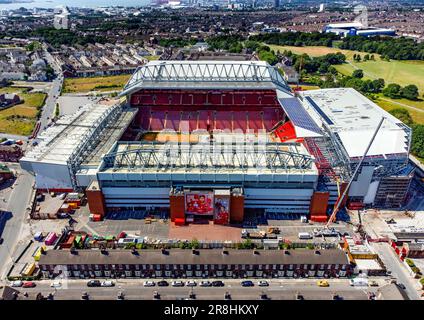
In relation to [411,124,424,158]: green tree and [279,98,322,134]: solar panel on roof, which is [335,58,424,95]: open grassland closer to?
[411,124,424,158]: green tree

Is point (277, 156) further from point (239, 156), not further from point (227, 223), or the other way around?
point (227, 223)

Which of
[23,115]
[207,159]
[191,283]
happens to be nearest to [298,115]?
[207,159]

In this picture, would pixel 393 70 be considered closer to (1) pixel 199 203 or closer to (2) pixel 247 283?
(1) pixel 199 203

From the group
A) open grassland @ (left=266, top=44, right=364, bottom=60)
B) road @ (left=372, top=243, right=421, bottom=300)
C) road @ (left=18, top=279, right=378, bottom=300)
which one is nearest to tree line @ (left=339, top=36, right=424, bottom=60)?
open grassland @ (left=266, top=44, right=364, bottom=60)

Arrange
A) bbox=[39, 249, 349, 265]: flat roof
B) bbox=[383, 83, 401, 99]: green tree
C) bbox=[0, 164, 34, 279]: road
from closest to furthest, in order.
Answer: bbox=[39, 249, 349, 265]: flat roof, bbox=[0, 164, 34, 279]: road, bbox=[383, 83, 401, 99]: green tree

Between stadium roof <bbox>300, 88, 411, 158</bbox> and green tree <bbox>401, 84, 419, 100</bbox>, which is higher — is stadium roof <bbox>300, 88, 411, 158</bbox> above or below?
above

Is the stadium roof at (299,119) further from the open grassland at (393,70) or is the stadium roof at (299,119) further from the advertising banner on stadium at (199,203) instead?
the open grassland at (393,70)
